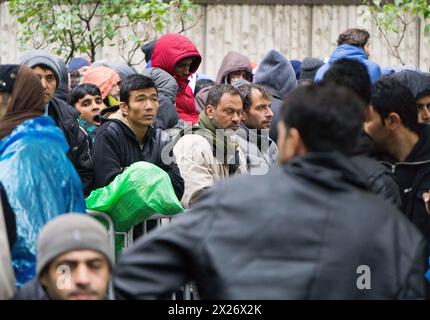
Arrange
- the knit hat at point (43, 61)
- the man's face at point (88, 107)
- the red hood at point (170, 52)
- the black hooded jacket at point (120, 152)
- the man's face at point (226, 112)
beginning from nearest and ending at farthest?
the knit hat at point (43, 61)
the black hooded jacket at point (120, 152)
the man's face at point (226, 112)
the man's face at point (88, 107)
the red hood at point (170, 52)

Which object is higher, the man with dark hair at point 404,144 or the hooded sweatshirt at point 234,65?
the man with dark hair at point 404,144

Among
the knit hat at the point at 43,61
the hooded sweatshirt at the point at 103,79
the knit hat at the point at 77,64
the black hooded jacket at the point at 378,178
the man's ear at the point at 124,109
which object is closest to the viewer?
the black hooded jacket at the point at 378,178

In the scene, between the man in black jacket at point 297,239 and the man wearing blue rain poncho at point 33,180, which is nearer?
the man in black jacket at point 297,239

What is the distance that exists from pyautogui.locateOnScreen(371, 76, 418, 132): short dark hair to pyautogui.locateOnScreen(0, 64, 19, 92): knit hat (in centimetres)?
210

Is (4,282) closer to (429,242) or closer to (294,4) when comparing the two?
(429,242)

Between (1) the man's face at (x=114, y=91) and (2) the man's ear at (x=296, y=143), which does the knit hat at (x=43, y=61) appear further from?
(2) the man's ear at (x=296, y=143)

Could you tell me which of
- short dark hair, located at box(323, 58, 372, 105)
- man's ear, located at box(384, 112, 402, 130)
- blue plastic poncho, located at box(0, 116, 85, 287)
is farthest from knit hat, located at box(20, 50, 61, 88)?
man's ear, located at box(384, 112, 402, 130)

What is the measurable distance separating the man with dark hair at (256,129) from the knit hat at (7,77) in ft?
9.36

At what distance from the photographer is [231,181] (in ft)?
14.4

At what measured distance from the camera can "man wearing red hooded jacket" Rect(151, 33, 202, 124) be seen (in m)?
10.9

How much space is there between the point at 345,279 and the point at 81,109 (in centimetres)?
658

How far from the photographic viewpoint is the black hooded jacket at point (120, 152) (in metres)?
8.64

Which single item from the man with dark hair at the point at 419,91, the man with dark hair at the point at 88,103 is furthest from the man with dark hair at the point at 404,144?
the man with dark hair at the point at 88,103
